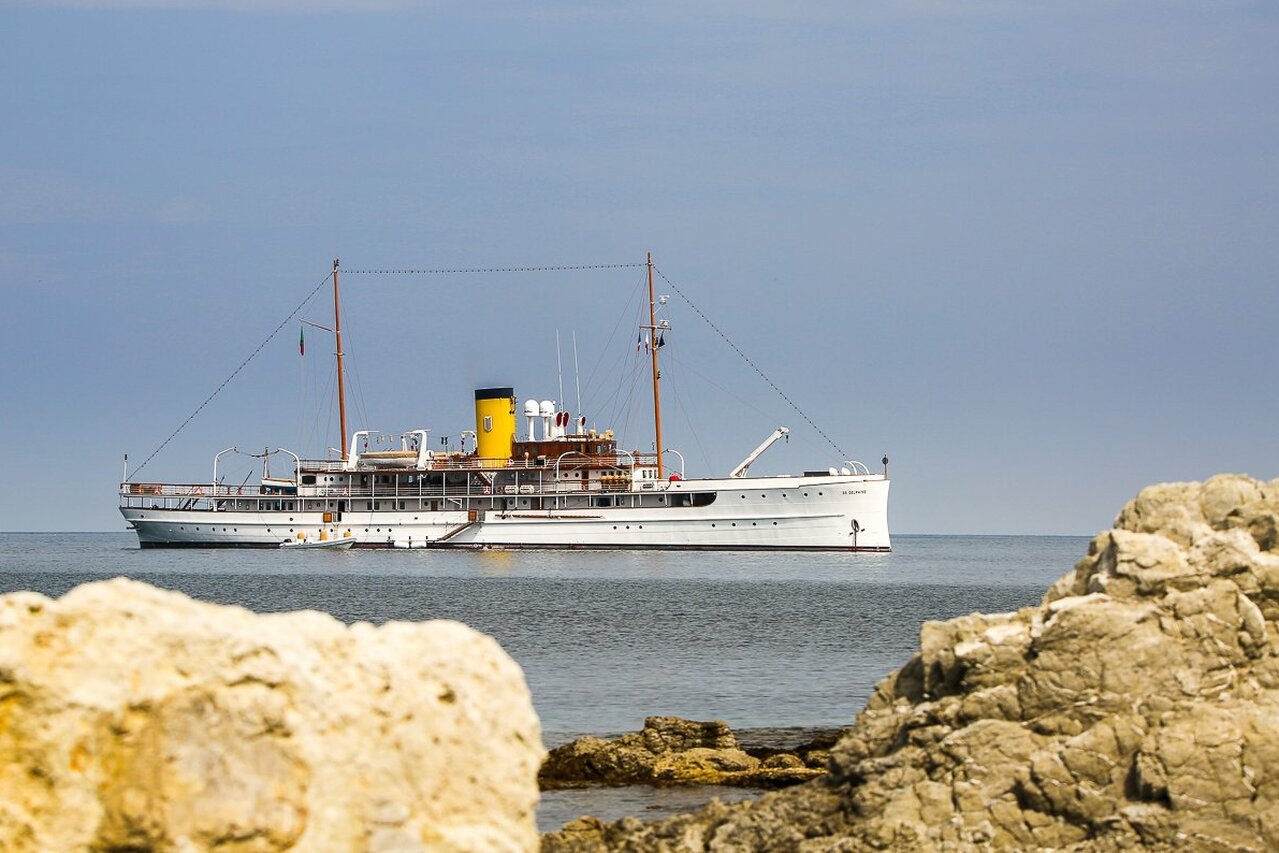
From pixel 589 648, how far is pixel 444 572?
30224 mm

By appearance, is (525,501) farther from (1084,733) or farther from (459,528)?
(1084,733)

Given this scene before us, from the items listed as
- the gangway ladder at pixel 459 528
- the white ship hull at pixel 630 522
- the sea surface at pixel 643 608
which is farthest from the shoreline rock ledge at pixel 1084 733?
the gangway ladder at pixel 459 528

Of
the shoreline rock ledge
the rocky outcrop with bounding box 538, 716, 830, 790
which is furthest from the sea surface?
the shoreline rock ledge

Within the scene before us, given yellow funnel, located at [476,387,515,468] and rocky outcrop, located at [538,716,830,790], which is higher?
yellow funnel, located at [476,387,515,468]

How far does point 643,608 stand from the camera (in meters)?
38.8

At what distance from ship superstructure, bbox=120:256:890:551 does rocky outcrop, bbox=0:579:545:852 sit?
63.2 meters

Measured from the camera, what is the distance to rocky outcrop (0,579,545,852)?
5613mm

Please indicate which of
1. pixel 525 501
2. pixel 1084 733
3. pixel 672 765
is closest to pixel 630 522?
pixel 525 501

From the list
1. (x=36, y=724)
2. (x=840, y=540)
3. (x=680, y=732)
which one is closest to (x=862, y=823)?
(x=36, y=724)

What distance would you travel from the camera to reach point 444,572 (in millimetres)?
57469

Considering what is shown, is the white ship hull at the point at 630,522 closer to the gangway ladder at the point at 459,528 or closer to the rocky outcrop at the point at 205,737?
the gangway ladder at the point at 459,528

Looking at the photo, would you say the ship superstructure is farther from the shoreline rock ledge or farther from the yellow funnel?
the shoreline rock ledge

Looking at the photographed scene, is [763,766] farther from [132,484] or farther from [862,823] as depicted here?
[132,484]

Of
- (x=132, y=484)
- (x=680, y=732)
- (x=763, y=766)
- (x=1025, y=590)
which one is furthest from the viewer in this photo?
(x=132, y=484)
